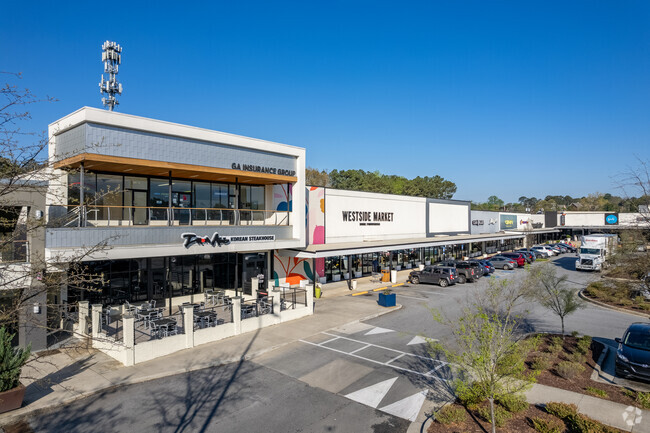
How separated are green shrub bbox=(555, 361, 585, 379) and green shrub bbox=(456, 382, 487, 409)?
11.4 feet

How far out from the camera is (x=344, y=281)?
102 ft

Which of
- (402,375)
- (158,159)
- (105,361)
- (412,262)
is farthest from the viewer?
(412,262)

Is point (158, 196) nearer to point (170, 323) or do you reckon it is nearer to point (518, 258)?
point (170, 323)

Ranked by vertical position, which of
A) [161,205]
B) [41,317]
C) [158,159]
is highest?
[158,159]

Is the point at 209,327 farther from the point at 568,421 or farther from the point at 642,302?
the point at 642,302

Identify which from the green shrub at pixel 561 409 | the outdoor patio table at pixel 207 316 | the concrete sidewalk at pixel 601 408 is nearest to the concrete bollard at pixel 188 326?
the outdoor patio table at pixel 207 316

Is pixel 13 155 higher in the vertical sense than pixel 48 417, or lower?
higher

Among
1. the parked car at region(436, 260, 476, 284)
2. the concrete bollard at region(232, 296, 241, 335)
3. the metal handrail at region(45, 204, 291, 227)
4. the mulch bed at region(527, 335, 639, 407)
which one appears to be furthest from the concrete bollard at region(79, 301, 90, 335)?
the parked car at region(436, 260, 476, 284)

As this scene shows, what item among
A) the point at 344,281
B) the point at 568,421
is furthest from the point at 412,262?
the point at 568,421

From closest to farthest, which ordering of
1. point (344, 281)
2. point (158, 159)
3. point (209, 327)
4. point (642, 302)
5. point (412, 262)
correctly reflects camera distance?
point (209, 327)
point (158, 159)
point (642, 302)
point (344, 281)
point (412, 262)

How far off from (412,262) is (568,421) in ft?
101

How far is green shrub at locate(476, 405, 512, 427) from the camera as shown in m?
9.19

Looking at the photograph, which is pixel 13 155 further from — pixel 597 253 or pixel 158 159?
pixel 597 253

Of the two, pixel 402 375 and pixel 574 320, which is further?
pixel 574 320
